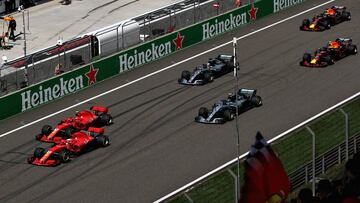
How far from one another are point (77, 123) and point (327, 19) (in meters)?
20.7

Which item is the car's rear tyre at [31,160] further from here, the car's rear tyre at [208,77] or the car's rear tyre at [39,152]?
the car's rear tyre at [208,77]

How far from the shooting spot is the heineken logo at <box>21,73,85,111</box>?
5022 centimetres

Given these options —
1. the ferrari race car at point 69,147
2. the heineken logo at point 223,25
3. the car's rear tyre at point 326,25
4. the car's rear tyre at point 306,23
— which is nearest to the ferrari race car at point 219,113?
the ferrari race car at point 69,147

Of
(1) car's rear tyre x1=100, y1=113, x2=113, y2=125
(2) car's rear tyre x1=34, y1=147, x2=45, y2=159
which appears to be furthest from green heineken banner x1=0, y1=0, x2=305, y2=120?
(2) car's rear tyre x1=34, y1=147, x2=45, y2=159

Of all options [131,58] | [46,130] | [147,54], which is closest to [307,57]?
[147,54]

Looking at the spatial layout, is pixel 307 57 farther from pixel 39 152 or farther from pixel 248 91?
pixel 39 152

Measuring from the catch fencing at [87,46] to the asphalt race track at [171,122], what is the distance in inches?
60.8

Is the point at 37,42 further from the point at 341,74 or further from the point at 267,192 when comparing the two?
the point at 267,192

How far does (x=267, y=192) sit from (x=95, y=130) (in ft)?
78.0

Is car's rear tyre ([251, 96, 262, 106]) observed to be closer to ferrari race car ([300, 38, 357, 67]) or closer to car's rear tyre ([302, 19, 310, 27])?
ferrari race car ([300, 38, 357, 67])

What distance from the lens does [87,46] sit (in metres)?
55.6

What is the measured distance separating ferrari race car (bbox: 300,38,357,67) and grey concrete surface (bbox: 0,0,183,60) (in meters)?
16.2

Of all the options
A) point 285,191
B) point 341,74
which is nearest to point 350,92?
point 341,74

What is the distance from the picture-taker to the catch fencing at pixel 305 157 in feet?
116
